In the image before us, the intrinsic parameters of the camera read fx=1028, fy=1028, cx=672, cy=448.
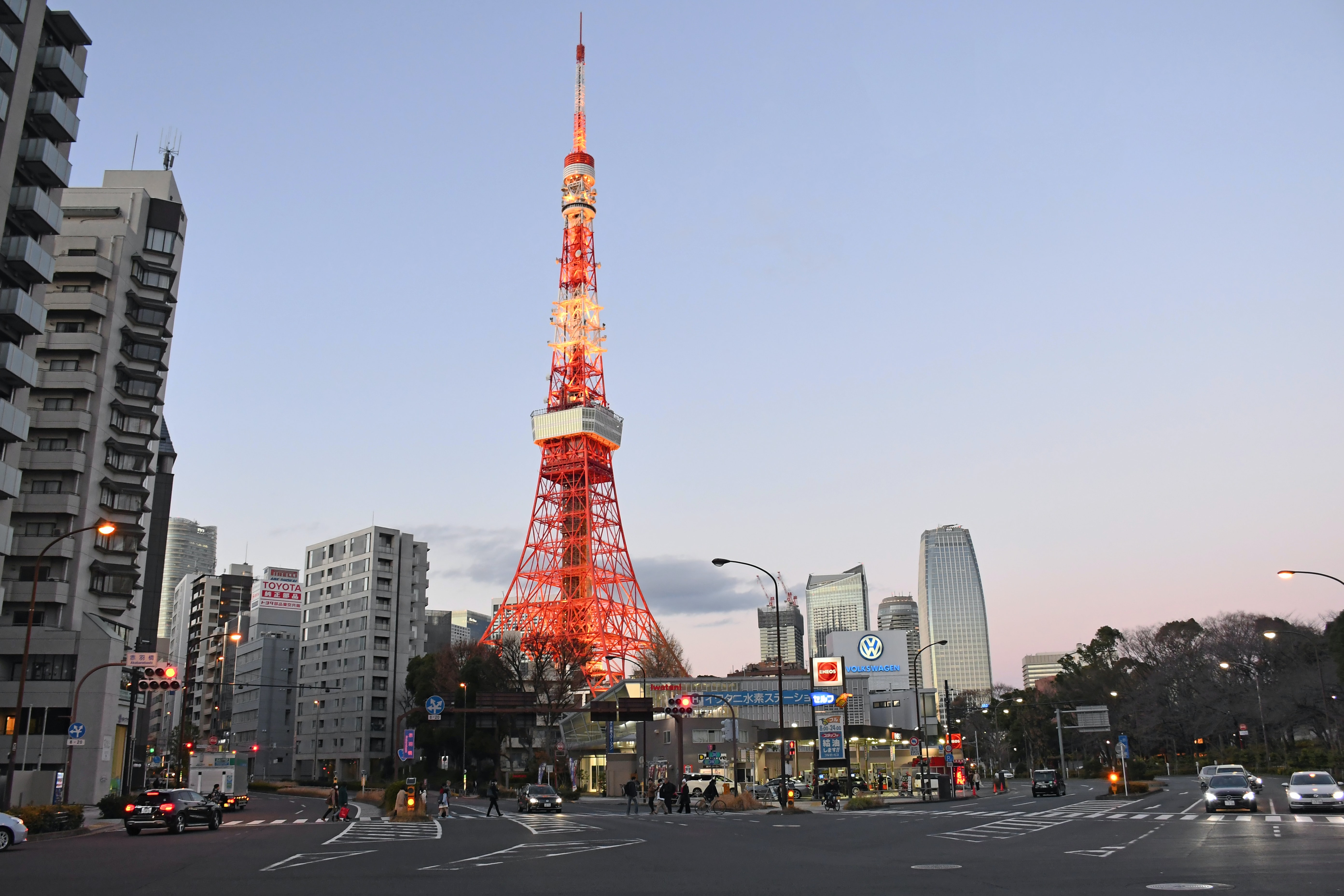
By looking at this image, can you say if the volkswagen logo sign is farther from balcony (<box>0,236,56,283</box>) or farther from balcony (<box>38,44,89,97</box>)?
balcony (<box>38,44,89,97</box>)


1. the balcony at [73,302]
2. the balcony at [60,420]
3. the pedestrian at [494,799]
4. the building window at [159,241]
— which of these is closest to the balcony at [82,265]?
the balcony at [73,302]

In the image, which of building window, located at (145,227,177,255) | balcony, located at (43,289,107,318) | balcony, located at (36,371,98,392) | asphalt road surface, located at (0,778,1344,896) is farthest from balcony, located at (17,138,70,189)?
asphalt road surface, located at (0,778,1344,896)

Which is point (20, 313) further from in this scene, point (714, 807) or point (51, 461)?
point (714, 807)

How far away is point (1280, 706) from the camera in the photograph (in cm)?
8331

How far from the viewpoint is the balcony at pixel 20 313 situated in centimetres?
5044

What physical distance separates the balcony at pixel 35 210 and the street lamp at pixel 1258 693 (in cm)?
7929

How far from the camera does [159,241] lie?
74.0 meters

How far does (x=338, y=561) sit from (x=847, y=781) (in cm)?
7423

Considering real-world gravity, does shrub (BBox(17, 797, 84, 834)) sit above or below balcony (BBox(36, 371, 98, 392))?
below

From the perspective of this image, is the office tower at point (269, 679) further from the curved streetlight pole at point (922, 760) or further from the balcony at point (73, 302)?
the curved streetlight pole at point (922, 760)

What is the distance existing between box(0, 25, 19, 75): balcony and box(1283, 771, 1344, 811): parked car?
2387 inches

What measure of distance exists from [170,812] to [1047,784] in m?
47.9

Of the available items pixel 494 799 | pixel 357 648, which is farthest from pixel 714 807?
pixel 357 648

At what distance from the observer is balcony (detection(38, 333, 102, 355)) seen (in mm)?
65938
